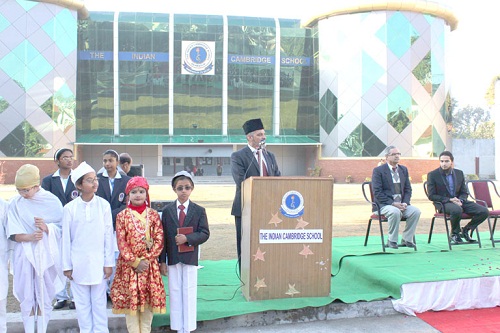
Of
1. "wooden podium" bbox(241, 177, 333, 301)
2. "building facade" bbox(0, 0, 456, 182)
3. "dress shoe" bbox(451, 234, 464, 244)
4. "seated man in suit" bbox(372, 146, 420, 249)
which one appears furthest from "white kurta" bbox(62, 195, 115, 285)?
"building facade" bbox(0, 0, 456, 182)

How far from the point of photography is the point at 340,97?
34.3 metres

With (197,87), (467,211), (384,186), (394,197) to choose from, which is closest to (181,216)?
(384,186)

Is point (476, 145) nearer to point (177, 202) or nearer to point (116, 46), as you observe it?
point (116, 46)

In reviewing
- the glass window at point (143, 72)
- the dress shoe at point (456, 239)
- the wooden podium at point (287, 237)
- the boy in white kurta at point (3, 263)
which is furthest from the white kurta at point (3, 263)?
the glass window at point (143, 72)

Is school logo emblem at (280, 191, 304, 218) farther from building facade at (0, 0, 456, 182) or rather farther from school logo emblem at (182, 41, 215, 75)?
school logo emblem at (182, 41, 215, 75)

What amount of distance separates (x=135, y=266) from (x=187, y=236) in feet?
1.74

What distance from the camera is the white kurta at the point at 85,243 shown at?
4.03 metres

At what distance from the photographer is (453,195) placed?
24.9 feet

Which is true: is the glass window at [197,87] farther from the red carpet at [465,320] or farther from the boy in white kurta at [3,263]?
the boy in white kurta at [3,263]

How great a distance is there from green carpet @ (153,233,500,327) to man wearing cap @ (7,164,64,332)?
105 centimetres

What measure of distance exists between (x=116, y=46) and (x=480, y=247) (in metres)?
33.3

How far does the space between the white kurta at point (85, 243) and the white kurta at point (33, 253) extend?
253 millimetres

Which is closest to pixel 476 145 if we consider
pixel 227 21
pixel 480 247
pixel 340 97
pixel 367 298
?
pixel 340 97

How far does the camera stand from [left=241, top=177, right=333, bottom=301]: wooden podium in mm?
4715
